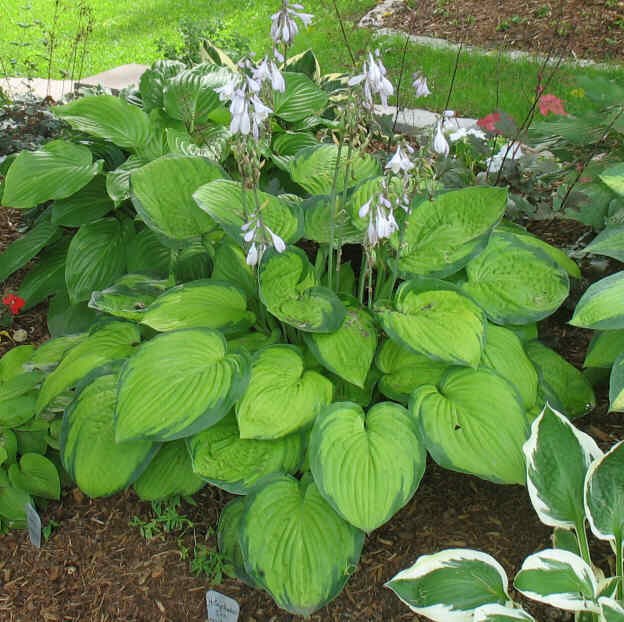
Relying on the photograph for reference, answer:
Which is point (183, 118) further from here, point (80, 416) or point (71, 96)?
point (80, 416)

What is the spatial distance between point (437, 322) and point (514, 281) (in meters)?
0.44

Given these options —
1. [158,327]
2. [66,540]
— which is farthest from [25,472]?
[158,327]

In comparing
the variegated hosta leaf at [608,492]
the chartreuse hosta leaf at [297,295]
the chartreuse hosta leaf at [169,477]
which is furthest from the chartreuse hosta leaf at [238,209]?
the variegated hosta leaf at [608,492]

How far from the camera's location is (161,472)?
227 centimetres

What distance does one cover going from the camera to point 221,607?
1.96m

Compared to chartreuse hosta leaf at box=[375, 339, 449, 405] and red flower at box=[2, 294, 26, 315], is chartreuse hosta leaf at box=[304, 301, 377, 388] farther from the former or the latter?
red flower at box=[2, 294, 26, 315]

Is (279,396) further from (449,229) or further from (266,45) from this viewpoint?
(266,45)

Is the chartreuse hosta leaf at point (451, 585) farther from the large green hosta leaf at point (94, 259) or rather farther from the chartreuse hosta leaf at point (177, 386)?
the large green hosta leaf at point (94, 259)

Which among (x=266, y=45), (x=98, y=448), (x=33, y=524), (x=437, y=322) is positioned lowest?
(x=33, y=524)

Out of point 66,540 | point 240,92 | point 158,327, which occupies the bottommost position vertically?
point 66,540

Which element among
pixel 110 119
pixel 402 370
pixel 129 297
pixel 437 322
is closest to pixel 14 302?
pixel 129 297

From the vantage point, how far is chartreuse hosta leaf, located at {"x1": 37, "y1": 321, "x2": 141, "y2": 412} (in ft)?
7.70

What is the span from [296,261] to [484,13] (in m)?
5.90

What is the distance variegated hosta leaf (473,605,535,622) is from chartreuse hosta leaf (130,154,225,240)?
1.67 metres
